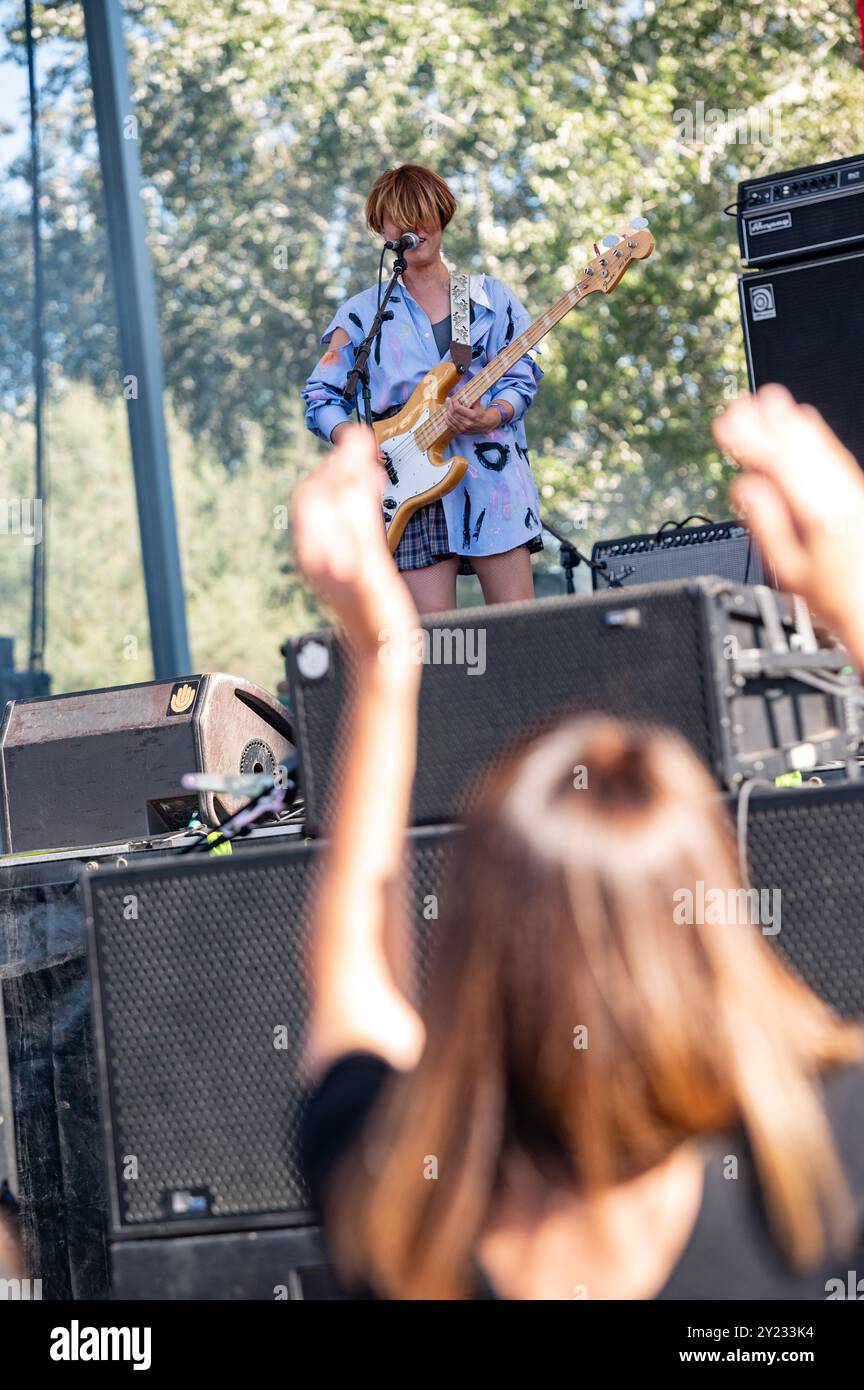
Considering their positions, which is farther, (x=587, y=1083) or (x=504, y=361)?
(x=504, y=361)

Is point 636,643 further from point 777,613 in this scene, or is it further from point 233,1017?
point 233,1017

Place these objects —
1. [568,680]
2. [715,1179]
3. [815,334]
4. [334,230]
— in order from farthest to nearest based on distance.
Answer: [334,230] < [815,334] < [568,680] < [715,1179]

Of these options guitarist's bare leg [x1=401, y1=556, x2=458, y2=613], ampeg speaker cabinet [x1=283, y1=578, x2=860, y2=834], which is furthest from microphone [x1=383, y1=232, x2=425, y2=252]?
ampeg speaker cabinet [x1=283, y1=578, x2=860, y2=834]

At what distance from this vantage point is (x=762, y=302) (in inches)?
119

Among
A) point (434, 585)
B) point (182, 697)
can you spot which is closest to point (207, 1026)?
point (182, 697)

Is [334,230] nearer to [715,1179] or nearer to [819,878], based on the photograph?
[819,878]

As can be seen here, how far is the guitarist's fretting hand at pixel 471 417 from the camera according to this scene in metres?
3.01

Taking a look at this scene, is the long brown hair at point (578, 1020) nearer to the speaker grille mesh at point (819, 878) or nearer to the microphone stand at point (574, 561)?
the speaker grille mesh at point (819, 878)

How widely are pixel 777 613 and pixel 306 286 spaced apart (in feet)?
35.6

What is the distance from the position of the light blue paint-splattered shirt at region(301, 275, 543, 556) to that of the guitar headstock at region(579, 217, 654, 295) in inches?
13.0

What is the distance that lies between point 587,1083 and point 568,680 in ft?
2.11

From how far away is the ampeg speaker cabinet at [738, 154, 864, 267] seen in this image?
115 inches

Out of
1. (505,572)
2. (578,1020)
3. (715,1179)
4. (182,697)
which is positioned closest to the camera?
(578,1020)
